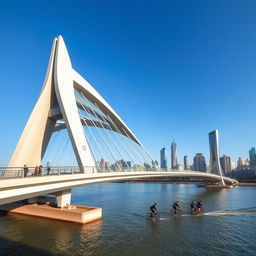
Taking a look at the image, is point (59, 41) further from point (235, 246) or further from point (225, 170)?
point (225, 170)

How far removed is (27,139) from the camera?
1720 centimetres

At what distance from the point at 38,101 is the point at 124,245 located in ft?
47.5

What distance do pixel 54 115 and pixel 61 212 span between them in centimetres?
893

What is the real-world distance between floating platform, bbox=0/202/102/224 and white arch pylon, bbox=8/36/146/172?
12.3 ft

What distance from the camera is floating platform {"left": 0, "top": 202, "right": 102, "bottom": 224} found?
15263mm

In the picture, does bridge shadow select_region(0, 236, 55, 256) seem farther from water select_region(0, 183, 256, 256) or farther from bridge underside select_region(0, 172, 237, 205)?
bridge underside select_region(0, 172, 237, 205)

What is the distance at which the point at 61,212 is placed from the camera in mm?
15891

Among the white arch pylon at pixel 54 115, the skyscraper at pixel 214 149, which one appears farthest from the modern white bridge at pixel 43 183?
the skyscraper at pixel 214 149

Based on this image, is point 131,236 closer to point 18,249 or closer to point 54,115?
point 18,249

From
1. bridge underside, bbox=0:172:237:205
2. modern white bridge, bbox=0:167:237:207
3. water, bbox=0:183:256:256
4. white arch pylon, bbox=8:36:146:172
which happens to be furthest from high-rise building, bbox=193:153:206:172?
bridge underside, bbox=0:172:237:205

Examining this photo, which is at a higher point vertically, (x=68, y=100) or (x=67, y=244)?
(x=68, y=100)

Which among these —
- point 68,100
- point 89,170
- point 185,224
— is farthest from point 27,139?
point 185,224

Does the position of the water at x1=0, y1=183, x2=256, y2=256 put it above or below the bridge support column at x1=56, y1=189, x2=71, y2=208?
below

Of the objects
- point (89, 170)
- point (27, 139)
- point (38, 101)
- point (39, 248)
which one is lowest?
point (39, 248)
